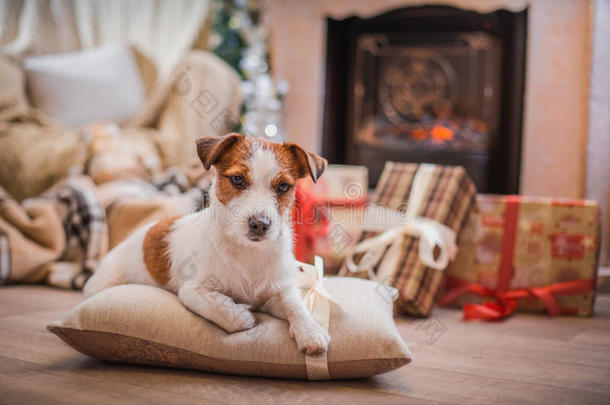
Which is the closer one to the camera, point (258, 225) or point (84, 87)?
point (258, 225)

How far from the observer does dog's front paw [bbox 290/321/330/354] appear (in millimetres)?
1300

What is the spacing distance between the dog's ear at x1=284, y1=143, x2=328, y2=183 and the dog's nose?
19cm

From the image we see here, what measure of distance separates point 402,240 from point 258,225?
39.0 inches

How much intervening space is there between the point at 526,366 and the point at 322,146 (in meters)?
2.80

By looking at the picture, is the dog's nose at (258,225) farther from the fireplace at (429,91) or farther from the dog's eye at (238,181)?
the fireplace at (429,91)

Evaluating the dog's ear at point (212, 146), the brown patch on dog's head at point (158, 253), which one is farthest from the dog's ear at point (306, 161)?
the brown patch on dog's head at point (158, 253)

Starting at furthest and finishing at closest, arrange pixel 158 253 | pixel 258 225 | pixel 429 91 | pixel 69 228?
pixel 429 91 → pixel 69 228 → pixel 158 253 → pixel 258 225

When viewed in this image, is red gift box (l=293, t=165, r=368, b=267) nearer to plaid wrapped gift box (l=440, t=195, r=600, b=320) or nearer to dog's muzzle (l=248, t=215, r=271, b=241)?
plaid wrapped gift box (l=440, t=195, r=600, b=320)

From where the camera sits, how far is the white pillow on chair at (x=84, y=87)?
12.1 ft

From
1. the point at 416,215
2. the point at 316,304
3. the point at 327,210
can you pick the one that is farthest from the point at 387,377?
the point at 327,210

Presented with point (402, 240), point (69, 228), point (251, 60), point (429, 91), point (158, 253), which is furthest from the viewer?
point (251, 60)

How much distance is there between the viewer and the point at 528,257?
2.23m

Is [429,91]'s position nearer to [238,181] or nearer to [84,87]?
[84,87]

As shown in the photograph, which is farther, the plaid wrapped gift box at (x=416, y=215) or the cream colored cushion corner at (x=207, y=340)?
the plaid wrapped gift box at (x=416, y=215)
